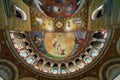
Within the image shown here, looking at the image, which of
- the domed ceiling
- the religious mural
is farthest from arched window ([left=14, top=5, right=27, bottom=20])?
the religious mural

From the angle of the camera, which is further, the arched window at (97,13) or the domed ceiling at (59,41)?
the domed ceiling at (59,41)

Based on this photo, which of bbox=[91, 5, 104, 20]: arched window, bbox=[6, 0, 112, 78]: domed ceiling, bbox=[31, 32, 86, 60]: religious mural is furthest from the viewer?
bbox=[31, 32, 86, 60]: religious mural

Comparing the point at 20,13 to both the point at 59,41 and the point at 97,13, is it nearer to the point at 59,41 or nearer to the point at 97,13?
the point at 97,13

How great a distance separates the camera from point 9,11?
46.1 ft

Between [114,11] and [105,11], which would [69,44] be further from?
[114,11]

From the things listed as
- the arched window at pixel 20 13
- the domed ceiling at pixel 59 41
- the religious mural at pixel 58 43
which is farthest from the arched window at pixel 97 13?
the arched window at pixel 20 13

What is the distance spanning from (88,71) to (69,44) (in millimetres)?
4383

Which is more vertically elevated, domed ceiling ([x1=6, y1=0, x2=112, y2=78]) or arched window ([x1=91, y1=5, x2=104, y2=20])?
arched window ([x1=91, y1=5, x2=104, y2=20])

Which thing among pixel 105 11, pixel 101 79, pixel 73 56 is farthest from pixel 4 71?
pixel 105 11

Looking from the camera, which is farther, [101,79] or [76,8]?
[76,8]

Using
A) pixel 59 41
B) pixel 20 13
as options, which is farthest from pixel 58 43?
pixel 20 13

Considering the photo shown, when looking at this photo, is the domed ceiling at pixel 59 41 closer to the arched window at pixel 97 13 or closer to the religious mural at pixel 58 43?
the religious mural at pixel 58 43

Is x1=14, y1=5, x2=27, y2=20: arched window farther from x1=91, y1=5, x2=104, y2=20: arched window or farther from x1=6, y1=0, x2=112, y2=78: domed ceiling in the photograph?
x1=91, y1=5, x2=104, y2=20: arched window

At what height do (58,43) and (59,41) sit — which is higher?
(59,41)
